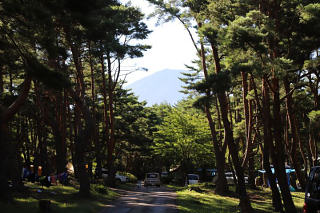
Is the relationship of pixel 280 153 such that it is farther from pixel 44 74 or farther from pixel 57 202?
pixel 44 74

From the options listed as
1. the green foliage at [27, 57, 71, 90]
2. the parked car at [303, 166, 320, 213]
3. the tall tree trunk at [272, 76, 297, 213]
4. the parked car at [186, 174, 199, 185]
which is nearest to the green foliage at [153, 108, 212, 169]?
the parked car at [186, 174, 199, 185]

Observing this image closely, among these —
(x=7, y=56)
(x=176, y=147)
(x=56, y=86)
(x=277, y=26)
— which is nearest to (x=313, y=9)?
(x=277, y=26)

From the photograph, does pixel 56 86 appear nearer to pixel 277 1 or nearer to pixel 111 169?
pixel 277 1

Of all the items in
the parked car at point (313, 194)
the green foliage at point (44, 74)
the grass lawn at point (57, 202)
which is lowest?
the grass lawn at point (57, 202)

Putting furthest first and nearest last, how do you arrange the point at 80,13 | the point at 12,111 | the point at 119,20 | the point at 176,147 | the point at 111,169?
the point at 176,147 → the point at 111,169 → the point at 119,20 → the point at 12,111 → the point at 80,13

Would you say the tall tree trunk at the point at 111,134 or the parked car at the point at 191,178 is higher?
the tall tree trunk at the point at 111,134

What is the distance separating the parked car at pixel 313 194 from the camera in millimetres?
7624

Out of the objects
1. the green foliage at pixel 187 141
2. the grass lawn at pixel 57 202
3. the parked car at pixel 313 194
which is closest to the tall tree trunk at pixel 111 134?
the grass lawn at pixel 57 202

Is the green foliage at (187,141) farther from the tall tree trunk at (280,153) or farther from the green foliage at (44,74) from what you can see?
the green foliage at (44,74)

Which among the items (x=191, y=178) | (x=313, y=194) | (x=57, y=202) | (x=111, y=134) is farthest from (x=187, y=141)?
(x=313, y=194)

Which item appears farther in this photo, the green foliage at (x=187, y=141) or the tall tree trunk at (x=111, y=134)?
the green foliage at (x=187, y=141)

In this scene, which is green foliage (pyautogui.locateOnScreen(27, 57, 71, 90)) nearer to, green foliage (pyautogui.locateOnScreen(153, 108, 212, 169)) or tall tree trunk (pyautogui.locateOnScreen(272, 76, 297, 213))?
tall tree trunk (pyautogui.locateOnScreen(272, 76, 297, 213))

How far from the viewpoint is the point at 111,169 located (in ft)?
103

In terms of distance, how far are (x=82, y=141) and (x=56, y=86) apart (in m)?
9.81
